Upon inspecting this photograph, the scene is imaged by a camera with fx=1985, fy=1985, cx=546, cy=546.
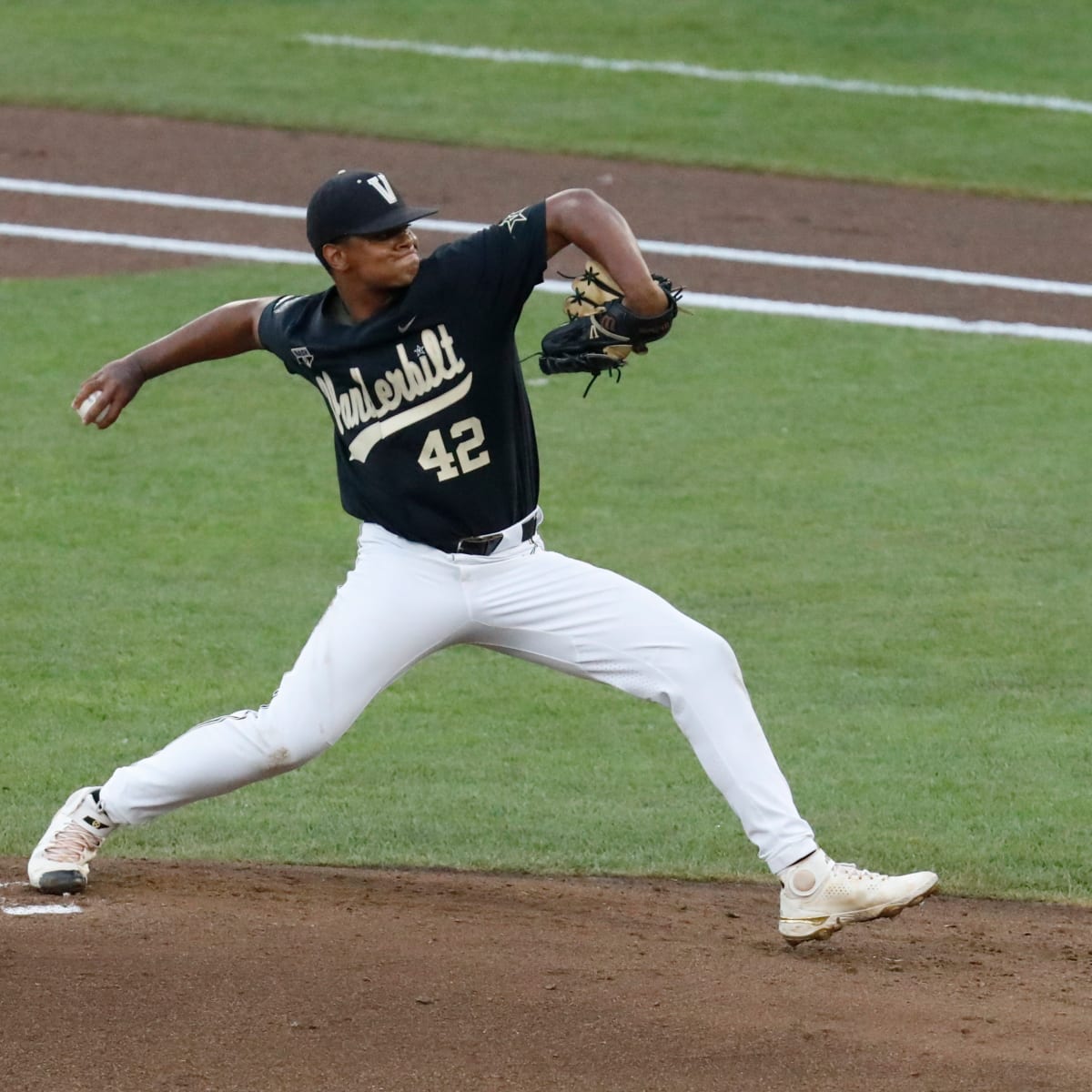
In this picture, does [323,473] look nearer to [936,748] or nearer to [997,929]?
[936,748]

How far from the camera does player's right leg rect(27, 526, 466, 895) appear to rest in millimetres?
4660

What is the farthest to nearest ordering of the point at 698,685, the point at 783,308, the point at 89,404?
the point at 783,308
the point at 89,404
the point at 698,685

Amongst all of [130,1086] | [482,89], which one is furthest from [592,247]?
[482,89]

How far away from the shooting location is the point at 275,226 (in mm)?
12922

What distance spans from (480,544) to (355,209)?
829 millimetres

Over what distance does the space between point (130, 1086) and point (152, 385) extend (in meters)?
6.73

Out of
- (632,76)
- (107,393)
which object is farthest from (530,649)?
(632,76)

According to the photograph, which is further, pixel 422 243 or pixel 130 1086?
pixel 422 243

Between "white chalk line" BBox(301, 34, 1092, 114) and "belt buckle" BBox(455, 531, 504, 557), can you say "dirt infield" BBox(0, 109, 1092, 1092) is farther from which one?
"white chalk line" BBox(301, 34, 1092, 114)

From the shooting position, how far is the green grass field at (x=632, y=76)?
14930 mm

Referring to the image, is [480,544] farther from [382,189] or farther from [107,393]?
[107,393]

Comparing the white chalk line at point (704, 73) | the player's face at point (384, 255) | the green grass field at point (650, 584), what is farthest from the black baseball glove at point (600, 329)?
the white chalk line at point (704, 73)

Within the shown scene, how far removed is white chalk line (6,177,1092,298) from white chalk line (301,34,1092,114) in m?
4.57

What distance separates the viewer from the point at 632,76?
17.0 m
